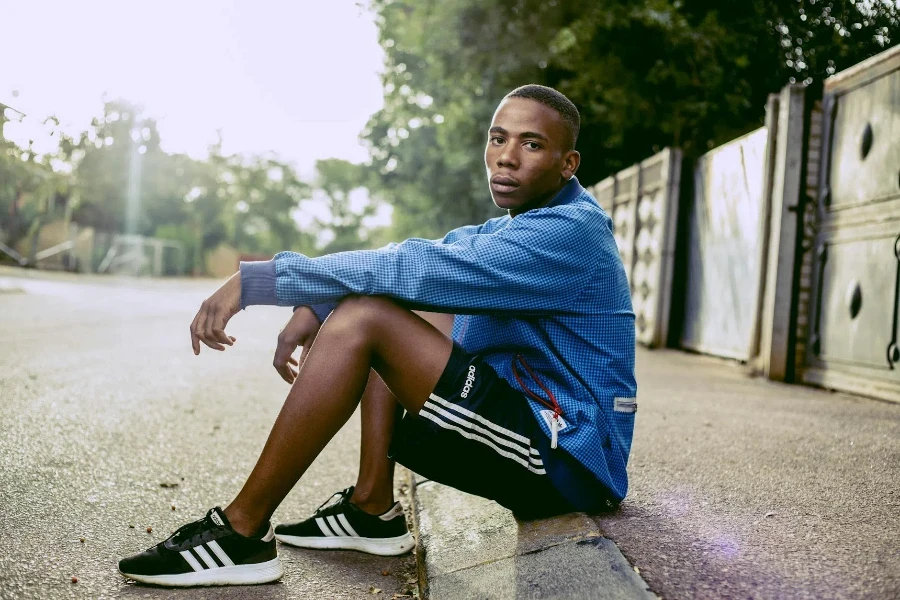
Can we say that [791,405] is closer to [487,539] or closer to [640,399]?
[640,399]

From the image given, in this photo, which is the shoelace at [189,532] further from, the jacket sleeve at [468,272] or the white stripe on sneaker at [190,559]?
the jacket sleeve at [468,272]

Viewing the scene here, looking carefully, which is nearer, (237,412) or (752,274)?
(237,412)

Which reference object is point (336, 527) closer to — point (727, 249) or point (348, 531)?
point (348, 531)

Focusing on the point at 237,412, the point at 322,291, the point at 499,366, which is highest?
the point at 322,291

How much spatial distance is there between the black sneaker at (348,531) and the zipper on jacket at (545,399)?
2.18 feet

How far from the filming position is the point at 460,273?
227 centimetres

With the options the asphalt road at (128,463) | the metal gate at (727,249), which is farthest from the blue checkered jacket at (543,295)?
the metal gate at (727,249)

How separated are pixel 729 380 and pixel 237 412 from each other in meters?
3.73

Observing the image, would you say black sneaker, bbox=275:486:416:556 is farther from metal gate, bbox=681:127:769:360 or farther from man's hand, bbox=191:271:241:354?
metal gate, bbox=681:127:769:360

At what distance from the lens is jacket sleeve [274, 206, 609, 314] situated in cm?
225

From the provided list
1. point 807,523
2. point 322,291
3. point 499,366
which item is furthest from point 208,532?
point 807,523

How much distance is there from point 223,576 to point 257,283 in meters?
0.79

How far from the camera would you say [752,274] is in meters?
7.57

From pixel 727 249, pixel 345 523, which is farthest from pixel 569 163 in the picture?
pixel 727 249
